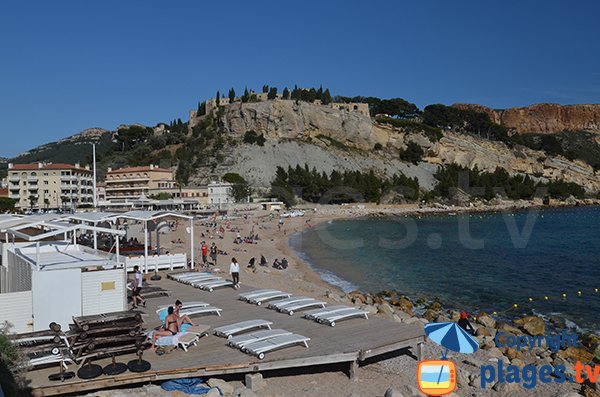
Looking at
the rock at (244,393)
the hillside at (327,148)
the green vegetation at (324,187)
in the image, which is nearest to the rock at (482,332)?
the rock at (244,393)

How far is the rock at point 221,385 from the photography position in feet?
28.4

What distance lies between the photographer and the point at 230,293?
1602 centimetres

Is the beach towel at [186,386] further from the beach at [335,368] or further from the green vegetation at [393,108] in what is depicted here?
the green vegetation at [393,108]

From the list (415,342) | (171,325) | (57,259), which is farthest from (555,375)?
(57,259)

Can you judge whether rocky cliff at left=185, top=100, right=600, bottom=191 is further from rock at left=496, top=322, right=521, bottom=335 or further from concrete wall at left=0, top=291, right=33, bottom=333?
concrete wall at left=0, top=291, right=33, bottom=333

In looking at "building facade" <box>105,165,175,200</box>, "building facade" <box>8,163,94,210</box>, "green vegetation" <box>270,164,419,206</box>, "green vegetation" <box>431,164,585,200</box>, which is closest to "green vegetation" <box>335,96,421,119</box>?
"green vegetation" <box>431,164,585,200</box>

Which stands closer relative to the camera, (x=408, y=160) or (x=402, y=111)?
(x=408, y=160)

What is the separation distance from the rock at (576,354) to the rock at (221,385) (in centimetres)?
963

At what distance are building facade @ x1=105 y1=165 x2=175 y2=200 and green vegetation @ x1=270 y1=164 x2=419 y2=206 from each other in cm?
2162

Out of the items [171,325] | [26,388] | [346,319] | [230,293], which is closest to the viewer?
[26,388]

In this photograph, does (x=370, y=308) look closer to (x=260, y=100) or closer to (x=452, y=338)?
(x=452, y=338)

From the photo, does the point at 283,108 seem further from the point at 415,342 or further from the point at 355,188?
the point at 415,342

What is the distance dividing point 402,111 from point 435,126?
1141cm

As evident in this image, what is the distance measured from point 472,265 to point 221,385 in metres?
26.9
